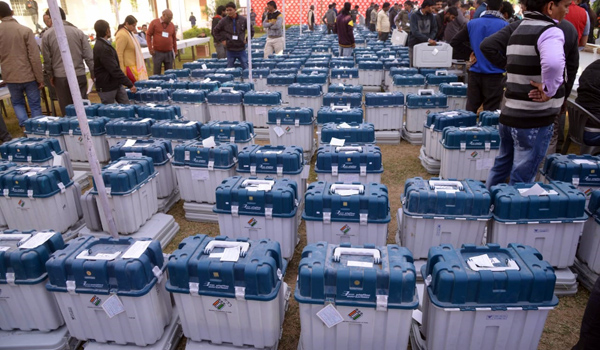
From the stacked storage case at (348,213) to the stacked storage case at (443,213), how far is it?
0.92 ft

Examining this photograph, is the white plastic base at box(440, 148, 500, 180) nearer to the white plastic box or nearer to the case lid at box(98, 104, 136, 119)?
the white plastic box

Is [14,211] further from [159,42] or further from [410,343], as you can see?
[159,42]

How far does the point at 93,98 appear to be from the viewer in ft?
38.5

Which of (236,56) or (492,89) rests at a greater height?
(236,56)

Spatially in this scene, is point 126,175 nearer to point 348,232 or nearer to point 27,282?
point 27,282

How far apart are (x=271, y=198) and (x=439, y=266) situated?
5.62ft

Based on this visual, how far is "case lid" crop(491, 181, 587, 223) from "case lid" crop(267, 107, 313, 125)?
3.27 metres

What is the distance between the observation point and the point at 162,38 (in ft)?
35.7

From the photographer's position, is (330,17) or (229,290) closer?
(229,290)

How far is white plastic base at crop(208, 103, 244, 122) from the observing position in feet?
25.3

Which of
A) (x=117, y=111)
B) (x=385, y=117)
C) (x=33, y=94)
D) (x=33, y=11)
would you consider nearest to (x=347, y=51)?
(x=385, y=117)

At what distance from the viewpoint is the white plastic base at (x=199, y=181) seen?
4906 millimetres

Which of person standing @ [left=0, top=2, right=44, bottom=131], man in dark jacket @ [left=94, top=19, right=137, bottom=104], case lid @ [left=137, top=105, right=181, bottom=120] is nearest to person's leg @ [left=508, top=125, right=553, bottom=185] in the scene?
case lid @ [left=137, top=105, right=181, bottom=120]

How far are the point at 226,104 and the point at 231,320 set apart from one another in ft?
17.9
